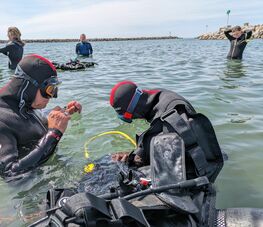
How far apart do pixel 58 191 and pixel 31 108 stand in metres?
1.96

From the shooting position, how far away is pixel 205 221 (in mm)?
2396

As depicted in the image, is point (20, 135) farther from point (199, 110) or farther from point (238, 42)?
point (238, 42)

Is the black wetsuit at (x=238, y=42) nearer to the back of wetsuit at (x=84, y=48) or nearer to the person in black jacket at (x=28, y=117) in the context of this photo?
the back of wetsuit at (x=84, y=48)

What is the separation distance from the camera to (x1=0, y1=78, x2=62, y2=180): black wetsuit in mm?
3490

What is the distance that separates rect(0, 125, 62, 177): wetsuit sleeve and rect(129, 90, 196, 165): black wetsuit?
934 millimetres

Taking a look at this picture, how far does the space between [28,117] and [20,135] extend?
27cm

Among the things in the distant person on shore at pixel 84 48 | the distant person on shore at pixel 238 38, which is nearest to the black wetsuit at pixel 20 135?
the distant person on shore at pixel 238 38

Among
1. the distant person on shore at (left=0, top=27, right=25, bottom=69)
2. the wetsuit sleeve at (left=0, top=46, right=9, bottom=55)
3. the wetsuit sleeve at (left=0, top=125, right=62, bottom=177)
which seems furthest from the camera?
the wetsuit sleeve at (left=0, top=46, right=9, bottom=55)

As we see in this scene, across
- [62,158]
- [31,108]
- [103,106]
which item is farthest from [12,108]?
[103,106]

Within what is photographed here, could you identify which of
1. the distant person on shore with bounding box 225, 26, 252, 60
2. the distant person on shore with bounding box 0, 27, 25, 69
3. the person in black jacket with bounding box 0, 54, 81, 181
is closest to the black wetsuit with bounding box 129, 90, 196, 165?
the person in black jacket with bounding box 0, 54, 81, 181

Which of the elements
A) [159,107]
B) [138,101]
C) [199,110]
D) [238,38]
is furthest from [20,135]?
[238,38]

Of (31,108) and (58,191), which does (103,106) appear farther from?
(58,191)

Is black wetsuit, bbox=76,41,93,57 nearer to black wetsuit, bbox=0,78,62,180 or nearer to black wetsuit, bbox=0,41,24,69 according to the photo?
black wetsuit, bbox=0,41,24,69

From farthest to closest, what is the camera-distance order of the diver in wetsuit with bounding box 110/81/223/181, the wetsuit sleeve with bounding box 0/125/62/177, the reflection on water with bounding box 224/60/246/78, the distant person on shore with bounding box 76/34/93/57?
the distant person on shore with bounding box 76/34/93/57 → the reflection on water with bounding box 224/60/246/78 → the wetsuit sleeve with bounding box 0/125/62/177 → the diver in wetsuit with bounding box 110/81/223/181
